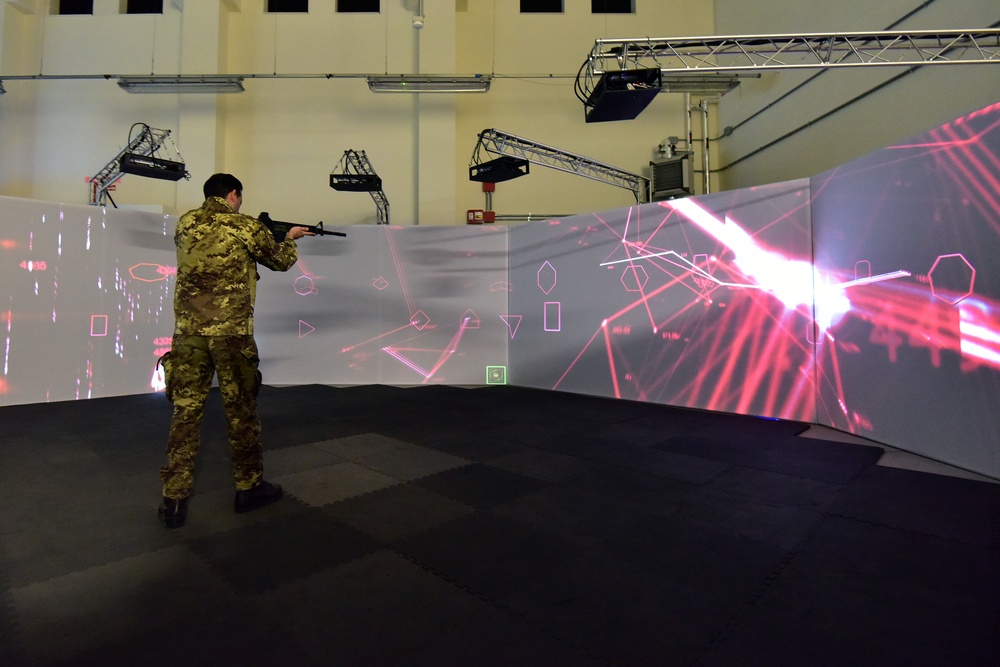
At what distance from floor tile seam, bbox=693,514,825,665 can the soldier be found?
81.9 inches

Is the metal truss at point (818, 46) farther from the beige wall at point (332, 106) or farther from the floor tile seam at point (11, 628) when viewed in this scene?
the floor tile seam at point (11, 628)

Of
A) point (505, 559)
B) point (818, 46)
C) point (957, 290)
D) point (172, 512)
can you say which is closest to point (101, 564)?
point (172, 512)

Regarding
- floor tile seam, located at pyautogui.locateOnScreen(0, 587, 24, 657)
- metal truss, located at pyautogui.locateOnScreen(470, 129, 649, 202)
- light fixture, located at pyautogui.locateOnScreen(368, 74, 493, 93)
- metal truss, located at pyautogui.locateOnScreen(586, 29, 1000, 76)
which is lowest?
floor tile seam, located at pyautogui.locateOnScreen(0, 587, 24, 657)

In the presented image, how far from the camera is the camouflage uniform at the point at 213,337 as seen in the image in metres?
2.18

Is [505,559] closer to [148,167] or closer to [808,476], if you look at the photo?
[808,476]

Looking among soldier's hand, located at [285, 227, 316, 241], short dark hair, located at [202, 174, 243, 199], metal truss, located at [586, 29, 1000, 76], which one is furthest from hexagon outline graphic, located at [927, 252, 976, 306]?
short dark hair, located at [202, 174, 243, 199]

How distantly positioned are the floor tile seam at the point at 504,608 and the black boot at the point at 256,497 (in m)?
0.86

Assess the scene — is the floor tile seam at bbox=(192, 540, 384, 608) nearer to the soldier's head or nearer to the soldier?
the soldier

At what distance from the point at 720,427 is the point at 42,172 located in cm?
1164

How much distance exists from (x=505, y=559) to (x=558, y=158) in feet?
23.8

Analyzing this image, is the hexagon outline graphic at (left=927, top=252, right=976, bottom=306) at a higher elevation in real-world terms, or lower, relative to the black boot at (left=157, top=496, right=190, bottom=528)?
higher

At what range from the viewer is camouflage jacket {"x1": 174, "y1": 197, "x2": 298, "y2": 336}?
7.23ft

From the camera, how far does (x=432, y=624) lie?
1.45 m

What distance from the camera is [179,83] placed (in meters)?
7.44
